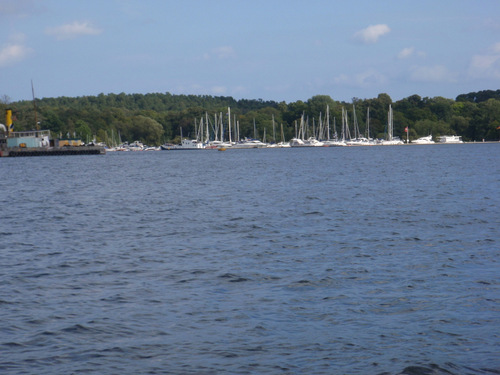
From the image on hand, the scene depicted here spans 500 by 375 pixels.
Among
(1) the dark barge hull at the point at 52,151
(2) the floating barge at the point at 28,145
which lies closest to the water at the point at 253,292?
(1) the dark barge hull at the point at 52,151

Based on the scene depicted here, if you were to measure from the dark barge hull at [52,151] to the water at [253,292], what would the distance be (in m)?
133

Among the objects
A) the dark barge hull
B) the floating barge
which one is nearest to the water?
the dark barge hull

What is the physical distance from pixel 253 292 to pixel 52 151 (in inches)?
6203

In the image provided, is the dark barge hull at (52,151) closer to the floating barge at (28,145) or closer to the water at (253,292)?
the floating barge at (28,145)

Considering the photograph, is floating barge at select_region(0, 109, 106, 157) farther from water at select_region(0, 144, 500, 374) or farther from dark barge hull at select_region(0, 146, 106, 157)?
water at select_region(0, 144, 500, 374)

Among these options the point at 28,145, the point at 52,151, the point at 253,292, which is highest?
the point at 28,145

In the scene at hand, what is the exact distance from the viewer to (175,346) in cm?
1453

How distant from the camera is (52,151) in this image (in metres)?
169

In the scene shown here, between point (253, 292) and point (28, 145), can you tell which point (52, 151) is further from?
point (253, 292)

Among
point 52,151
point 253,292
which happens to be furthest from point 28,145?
point 253,292

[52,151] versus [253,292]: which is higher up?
[52,151]

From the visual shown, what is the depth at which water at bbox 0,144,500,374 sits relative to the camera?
1381 centimetres

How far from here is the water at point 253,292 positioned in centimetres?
1381

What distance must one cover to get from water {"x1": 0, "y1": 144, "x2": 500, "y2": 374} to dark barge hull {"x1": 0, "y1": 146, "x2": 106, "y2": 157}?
133 m
